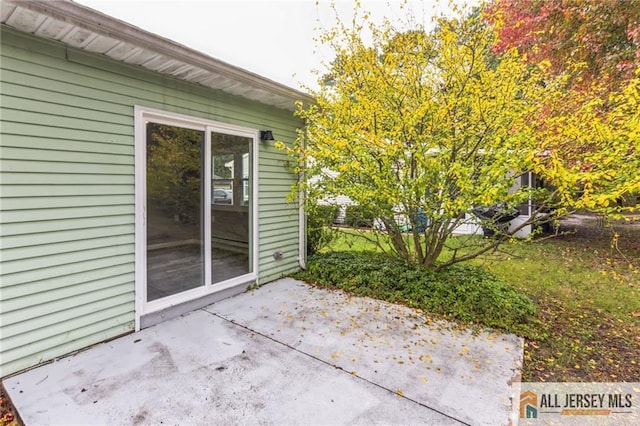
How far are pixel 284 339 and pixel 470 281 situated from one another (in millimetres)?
2509

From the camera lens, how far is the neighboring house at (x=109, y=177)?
2.39m

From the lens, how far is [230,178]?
13.5ft

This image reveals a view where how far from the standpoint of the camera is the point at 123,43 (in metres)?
2.61

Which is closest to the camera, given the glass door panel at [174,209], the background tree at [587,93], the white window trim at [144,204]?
the background tree at [587,93]

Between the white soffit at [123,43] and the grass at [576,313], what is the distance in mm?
3304

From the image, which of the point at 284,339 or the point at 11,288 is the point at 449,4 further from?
the point at 11,288

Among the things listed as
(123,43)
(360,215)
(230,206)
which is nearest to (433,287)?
(360,215)

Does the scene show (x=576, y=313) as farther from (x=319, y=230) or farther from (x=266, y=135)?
(x=266, y=135)

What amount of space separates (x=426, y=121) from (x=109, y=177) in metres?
3.37

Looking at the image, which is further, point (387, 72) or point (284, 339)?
point (387, 72)

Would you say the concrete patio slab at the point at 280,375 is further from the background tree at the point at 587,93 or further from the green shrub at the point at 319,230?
the green shrub at the point at 319,230

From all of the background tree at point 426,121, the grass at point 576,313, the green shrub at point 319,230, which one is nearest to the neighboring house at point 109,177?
the background tree at point 426,121

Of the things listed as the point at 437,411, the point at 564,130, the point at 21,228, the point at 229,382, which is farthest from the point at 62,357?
the point at 564,130

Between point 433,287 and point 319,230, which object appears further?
point 319,230
